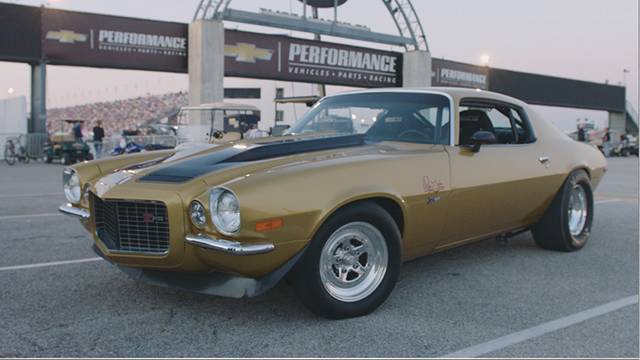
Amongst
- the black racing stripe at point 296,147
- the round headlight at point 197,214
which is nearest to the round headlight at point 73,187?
the black racing stripe at point 296,147

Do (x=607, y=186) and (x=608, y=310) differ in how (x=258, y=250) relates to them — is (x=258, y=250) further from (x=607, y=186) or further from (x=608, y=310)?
(x=607, y=186)

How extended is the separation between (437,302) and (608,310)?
102 cm

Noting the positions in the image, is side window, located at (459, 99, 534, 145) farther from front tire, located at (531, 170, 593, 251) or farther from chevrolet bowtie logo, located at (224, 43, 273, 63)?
chevrolet bowtie logo, located at (224, 43, 273, 63)

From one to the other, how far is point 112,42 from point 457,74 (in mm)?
18910

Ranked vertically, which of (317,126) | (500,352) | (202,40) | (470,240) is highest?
(202,40)

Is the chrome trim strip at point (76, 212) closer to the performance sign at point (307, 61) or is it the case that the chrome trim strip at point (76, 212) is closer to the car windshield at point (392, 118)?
the car windshield at point (392, 118)

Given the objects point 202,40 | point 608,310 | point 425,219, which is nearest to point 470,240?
point 425,219

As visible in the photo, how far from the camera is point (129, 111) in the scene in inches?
2557

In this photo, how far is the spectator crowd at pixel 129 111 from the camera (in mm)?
60344

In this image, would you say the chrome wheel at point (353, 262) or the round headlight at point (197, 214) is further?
the chrome wheel at point (353, 262)

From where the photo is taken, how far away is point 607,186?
432 inches

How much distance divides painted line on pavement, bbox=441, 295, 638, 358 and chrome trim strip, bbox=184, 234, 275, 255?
101cm

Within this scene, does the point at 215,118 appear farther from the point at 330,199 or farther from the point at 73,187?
the point at 330,199

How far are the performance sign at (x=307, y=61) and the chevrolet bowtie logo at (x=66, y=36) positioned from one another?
5.29m
